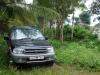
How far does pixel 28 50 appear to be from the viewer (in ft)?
36.3

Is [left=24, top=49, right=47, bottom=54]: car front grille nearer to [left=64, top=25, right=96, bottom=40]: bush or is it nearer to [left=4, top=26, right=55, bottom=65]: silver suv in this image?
[left=4, top=26, right=55, bottom=65]: silver suv

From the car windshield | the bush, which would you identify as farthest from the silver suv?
the bush

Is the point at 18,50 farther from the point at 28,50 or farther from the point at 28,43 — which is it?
the point at 28,43

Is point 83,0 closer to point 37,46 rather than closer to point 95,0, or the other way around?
point 95,0

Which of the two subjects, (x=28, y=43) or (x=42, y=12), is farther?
(x=42, y=12)

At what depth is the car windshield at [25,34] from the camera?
12.2 meters

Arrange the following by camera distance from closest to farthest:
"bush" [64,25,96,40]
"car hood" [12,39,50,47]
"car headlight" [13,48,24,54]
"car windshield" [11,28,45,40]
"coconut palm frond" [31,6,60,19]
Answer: "car headlight" [13,48,24,54] → "car hood" [12,39,50,47] → "car windshield" [11,28,45,40] → "coconut palm frond" [31,6,60,19] → "bush" [64,25,96,40]

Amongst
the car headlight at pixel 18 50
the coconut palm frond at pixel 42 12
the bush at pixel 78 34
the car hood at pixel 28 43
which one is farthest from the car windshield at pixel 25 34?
the bush at pixel 78 34

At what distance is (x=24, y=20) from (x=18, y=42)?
15.6ft

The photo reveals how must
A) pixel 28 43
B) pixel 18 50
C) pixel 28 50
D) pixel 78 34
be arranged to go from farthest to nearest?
pixel 78 34
pixel 28 43
pixel 28 50
pixel 18 50

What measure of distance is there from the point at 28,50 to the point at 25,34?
4.89 ft

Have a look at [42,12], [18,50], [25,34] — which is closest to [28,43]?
[18,50]

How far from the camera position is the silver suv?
11.0m

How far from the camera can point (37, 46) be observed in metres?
11.3
